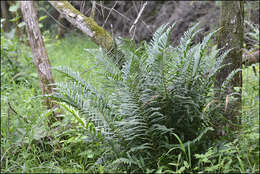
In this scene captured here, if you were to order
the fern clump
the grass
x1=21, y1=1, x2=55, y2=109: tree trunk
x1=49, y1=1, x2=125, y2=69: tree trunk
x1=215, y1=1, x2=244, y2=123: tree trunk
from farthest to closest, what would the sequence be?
x1=21, y1=1, x2=55, y2=109: tree trunk, x1=49, y1=1, x2=125, y2=69: tree trunk, x1=215, y1=1, x2=244, y2=123: tree trunk, the grass, the fern clump

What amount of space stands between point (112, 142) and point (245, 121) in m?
1.20

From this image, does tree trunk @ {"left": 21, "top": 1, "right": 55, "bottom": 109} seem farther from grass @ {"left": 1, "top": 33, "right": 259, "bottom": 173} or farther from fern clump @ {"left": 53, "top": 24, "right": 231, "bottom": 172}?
fern clump @ {"left": 53, "top": 24, "right": 231, "bottom": 172}

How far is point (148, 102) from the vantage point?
2.14 metres

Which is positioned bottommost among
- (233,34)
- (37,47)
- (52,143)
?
(52,143)

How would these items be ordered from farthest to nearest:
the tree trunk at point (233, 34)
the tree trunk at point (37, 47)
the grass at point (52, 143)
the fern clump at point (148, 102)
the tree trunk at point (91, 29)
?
the tree trunk at point (37, 47) → the tree trunk at point (91, 29) → the tree trunk at point (233, 34) → the grass at point (52, 143) → the fern clump at point (148, 102)

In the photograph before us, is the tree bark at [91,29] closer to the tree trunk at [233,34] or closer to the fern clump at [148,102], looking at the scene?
the fern clump at [148,102]

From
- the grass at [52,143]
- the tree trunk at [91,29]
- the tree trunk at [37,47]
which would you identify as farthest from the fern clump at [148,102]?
the tree trunk at [37,47]

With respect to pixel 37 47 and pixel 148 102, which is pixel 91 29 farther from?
pixel 148 102

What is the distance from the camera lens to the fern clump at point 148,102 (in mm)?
2084

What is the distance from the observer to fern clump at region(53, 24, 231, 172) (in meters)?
2.08

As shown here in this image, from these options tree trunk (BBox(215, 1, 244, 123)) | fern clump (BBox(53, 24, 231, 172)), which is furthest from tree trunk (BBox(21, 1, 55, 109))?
tree trunk (BBox(215, 1, 244, 123))

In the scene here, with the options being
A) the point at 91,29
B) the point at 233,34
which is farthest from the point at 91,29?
the point at 233,34

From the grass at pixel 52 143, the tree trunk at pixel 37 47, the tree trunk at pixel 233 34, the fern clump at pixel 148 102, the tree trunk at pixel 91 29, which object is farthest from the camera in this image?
the tree trunk at pixel 37 47

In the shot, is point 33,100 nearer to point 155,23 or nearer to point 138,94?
point 138,94
